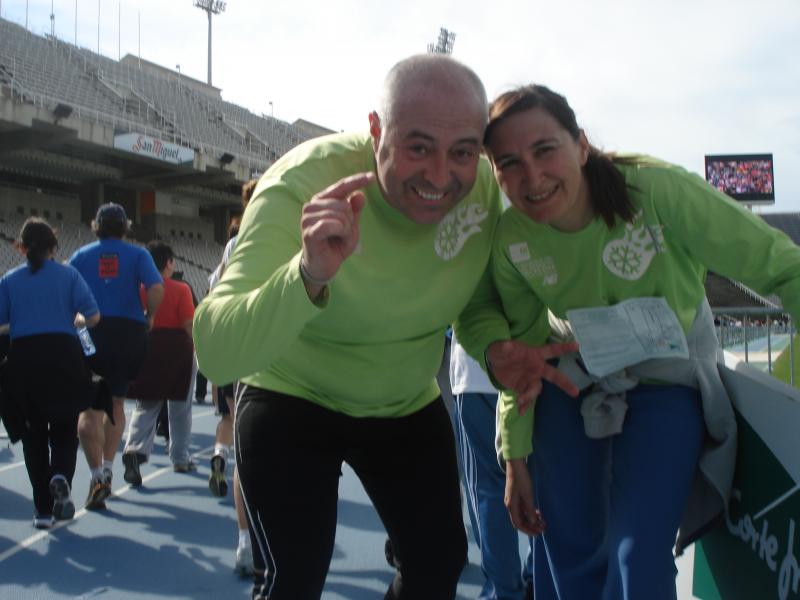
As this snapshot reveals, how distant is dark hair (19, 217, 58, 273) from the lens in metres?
4.22

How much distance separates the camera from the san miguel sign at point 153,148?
2302cm

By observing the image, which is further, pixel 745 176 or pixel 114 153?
pixel 745 176

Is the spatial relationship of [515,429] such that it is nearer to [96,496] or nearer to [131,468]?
[96,496]

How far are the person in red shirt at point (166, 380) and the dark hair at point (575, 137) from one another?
3.99 m

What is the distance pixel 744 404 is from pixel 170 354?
4347 millimetres

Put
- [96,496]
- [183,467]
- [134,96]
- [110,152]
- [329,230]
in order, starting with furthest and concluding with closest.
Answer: [134,96] < [110,152] < [183,467] < [96,496] < [329,230]

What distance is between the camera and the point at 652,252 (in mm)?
1759

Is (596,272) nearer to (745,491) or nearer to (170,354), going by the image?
(745,491)

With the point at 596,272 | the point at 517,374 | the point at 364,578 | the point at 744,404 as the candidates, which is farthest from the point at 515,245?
the point at 364,578

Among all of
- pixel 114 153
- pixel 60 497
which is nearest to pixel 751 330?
pixel 60 497

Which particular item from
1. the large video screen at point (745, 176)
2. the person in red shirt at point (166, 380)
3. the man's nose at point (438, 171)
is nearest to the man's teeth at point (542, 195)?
the man's nose at point (438, 171)

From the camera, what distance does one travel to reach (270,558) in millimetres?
1771

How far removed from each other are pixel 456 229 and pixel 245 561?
223 centimetres

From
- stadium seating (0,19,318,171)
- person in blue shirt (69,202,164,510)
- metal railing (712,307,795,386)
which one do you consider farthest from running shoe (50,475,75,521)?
stadium seating (0,19,318,171)
